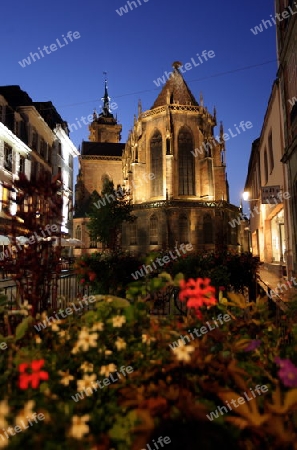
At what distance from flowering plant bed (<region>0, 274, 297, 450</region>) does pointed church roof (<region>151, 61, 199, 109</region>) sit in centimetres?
4308

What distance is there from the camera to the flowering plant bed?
5.34 ft

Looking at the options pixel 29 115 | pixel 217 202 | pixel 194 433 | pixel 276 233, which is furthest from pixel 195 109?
pixel 194 433

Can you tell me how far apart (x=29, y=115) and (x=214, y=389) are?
29.8 metres

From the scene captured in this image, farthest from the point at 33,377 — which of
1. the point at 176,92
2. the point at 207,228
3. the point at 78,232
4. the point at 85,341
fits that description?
the point at 176,92

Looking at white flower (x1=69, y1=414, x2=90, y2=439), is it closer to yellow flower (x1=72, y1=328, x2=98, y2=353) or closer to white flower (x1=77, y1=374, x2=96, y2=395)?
white flower (x1=77, y1=374, x2=96, y2=395)

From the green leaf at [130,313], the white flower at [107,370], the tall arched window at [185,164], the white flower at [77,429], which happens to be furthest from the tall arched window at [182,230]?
the white flower at [77,429]

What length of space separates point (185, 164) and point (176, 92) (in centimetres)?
1192

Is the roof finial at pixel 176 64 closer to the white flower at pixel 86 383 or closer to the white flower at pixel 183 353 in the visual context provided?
the white flower at pixel 183 353

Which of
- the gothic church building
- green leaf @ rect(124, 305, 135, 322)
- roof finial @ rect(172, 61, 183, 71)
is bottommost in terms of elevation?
green leaf @ rect(124, 305, 135, 322)

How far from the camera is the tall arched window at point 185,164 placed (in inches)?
1526

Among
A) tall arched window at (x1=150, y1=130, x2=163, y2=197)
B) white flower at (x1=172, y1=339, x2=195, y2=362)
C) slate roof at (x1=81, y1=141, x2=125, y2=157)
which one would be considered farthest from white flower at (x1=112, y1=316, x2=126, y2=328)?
slate roof at (x1=81, y1=141, x2=125, y2=157)

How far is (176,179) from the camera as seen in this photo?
1501 inches

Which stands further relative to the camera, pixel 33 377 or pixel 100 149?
pixel 100 149

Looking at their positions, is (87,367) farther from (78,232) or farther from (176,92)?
(176,92)
